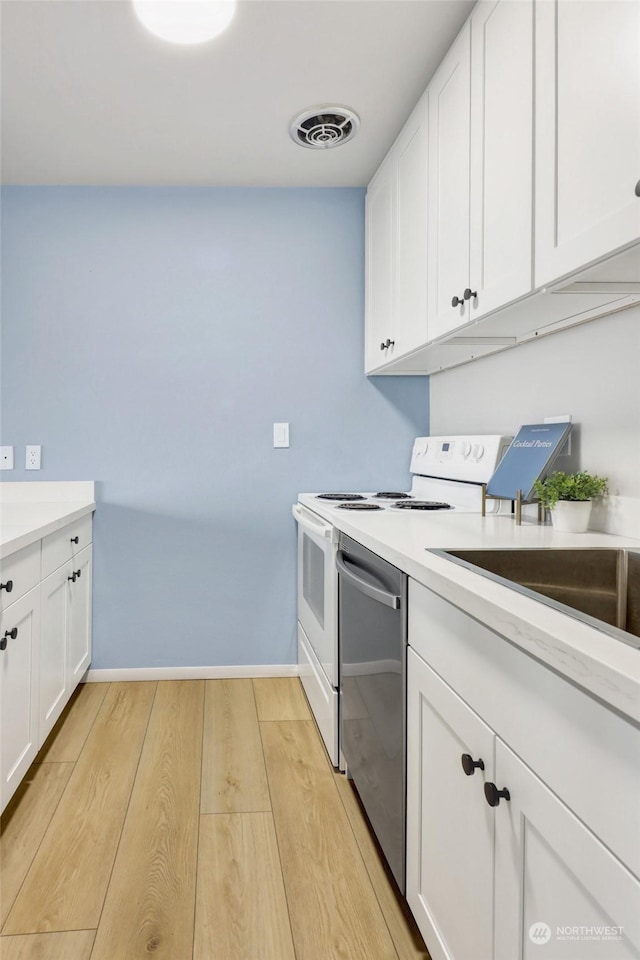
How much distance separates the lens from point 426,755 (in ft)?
3.95

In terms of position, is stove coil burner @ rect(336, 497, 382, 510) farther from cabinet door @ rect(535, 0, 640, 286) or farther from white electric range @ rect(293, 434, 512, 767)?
cabinet door @ rect(535, 0, 640, 286)

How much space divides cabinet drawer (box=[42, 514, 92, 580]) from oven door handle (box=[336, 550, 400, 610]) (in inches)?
38.3

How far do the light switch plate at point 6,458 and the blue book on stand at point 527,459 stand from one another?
2.07 metres

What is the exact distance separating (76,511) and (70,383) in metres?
0.68

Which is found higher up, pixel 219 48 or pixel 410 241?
pixel 219 48

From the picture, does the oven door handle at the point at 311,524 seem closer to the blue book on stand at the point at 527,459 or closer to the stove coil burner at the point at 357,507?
the stove coil burner at the point at 357,507

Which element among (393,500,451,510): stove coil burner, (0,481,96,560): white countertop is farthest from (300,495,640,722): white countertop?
(0,481,96,560): white countertop

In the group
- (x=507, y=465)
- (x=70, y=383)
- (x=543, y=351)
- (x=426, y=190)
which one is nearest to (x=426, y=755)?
(x=507, y=465)

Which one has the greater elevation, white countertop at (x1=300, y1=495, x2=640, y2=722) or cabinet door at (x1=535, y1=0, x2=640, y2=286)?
cabinet door at (x1=535, y1=0, x2=640, y2=286)

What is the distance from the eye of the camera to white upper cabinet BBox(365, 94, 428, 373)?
2066mm

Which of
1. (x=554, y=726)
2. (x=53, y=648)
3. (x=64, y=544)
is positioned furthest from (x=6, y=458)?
(x=554, y=726)

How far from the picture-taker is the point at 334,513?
6.68 ft

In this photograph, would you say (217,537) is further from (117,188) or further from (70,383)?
(117,188)

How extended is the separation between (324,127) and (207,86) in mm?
464
